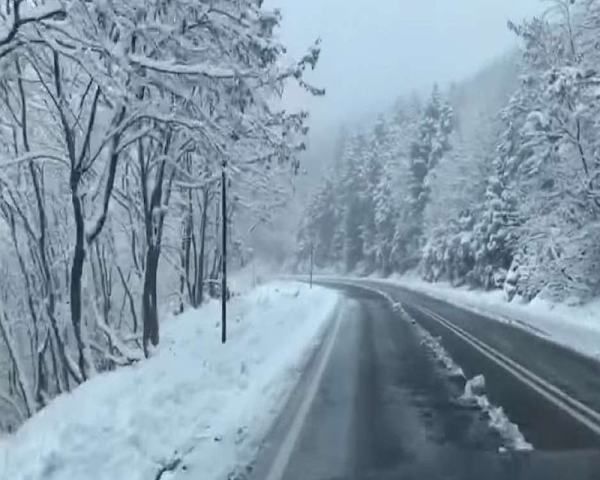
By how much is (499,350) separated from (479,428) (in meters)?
9.56

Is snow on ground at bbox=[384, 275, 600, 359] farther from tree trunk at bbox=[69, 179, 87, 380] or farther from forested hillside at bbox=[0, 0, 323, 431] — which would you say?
tree trunk at bbox=[69, 179, 87, 380]

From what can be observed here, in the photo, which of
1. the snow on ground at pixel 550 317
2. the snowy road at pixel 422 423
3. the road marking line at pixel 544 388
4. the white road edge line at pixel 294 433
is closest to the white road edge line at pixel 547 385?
the road marking line at pixel 544 388

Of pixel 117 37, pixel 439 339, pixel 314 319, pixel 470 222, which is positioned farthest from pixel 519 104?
pixel 117 37

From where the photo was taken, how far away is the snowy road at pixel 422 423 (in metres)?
8.09

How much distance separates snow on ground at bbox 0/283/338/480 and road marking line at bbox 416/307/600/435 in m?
3.62

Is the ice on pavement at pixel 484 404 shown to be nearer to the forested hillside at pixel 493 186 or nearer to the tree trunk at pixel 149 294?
the tree trunk at pixel 149 294

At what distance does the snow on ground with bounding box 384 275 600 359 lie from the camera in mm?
22361

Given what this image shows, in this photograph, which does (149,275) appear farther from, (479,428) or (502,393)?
(479,428)

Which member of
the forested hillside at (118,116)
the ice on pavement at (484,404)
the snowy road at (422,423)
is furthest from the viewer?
the forested hillside at (118,116)

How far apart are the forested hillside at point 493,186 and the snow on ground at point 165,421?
39.5ft

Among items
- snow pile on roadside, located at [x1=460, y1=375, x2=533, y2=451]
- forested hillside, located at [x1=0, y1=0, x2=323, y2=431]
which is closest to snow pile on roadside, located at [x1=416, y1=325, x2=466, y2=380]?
snow pile on roadside, located at [x1=460, y1=375, x2=533, y2=451]

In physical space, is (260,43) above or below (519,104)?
below

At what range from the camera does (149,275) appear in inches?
834

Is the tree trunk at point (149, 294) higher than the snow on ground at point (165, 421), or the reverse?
the tree trunk at point (149, 294)
